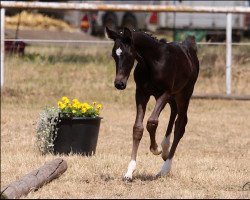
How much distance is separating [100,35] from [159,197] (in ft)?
70.2

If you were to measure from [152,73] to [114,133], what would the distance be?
18.2ft

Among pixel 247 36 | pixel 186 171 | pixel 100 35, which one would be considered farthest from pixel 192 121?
pixel 247 36

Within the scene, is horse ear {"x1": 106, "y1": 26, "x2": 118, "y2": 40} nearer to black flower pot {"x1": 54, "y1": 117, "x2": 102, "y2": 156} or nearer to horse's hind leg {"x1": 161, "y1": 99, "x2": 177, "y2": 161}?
horse's hind leg {"x1": 161, "y1": 99, "x2": 177, "y2": 161}

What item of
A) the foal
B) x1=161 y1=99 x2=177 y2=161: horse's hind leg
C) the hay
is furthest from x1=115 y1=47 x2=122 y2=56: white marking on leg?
the hay

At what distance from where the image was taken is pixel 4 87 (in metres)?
17.6

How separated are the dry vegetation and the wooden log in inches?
3.1

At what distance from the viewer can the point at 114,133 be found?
14539 mm

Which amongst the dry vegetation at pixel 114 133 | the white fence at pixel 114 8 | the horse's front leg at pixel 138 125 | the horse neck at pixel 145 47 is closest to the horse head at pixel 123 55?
the horse neck at pixel 145 47

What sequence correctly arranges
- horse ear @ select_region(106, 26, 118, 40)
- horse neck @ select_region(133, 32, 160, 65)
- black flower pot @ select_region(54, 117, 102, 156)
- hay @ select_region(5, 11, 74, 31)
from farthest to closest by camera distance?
1. hay @ select_region(5, 11, 74, 31)
2. black flower pot @ select_region(54, 117, 102, 156)
3. horse neck @ select_region(133, 32, 160, 65)
4. horse ear @ select_region(106, 26, 118, 40)

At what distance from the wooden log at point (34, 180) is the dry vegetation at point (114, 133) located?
0.08 metres

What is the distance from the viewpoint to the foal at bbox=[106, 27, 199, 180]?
28.4 ft

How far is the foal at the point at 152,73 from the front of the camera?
865 centimetres

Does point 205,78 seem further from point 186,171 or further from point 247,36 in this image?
point 247,36

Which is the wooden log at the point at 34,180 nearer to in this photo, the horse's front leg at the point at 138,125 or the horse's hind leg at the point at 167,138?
the horse's front leg at the point at 138,125
